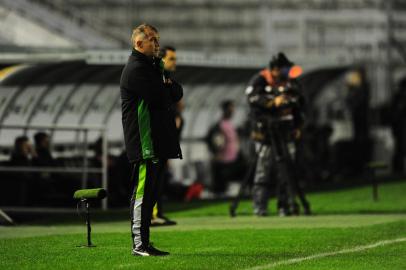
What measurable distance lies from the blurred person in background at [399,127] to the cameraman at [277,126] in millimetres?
11871

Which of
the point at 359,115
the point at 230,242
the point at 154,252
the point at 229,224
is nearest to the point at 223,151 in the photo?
the point at 359,115

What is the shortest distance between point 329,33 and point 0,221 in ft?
73.0

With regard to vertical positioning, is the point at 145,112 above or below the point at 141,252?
above

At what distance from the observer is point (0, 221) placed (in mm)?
17359

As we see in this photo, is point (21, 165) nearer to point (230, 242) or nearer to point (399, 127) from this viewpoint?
point (230, 242)

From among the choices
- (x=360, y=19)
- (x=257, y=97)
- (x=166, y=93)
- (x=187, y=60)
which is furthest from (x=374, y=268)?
(x=360, y=19)

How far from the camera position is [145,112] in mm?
→ 11883

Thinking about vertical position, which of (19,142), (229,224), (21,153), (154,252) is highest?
(19,142)

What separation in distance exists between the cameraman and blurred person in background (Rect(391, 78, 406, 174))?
11871mm

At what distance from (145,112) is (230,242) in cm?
209

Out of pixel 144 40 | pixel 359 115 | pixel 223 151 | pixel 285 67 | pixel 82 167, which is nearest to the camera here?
pixel 144 40

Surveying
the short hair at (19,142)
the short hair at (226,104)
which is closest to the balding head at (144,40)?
the short hair at (19,142)

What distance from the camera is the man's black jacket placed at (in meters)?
11.9

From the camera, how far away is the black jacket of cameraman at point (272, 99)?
17.6m
